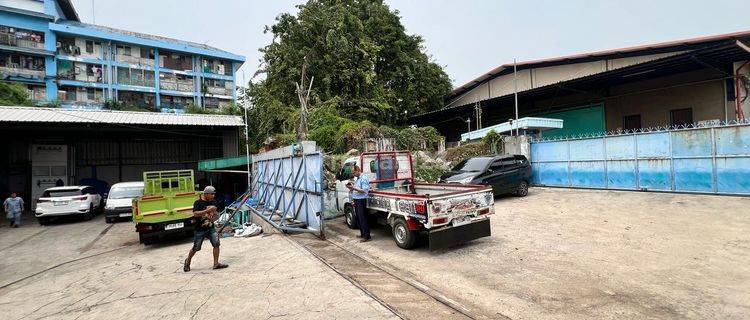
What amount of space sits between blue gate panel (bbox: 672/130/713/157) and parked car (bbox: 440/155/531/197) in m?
4.26

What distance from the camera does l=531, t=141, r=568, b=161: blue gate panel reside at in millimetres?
13837

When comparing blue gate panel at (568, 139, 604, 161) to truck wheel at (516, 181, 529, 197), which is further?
blue gate panel at (568, 139, 604, 161)

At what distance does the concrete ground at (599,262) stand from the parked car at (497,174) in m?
2.03

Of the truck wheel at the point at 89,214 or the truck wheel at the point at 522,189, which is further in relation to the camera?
the truck wheel at the point at 89,214

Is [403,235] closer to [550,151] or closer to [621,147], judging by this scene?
[621,147]

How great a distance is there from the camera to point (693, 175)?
34.0 ft

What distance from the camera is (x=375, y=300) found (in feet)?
14.2

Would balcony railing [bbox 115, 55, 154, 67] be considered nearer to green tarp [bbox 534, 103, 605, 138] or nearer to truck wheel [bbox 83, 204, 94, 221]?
truck wheel [bbox 83, 204, 94, 221]

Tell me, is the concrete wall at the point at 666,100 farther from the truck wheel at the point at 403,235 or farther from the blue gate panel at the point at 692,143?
the truck wheel at the point at 403,235

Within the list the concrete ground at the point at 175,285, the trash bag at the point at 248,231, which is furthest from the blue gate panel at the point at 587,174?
the trash bag at the point at 248,231

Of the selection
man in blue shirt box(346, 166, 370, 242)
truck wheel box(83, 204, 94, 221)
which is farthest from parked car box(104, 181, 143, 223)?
man in blue shirt box(346, 166, 370, 242)

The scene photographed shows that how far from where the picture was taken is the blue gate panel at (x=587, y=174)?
12.7 meters

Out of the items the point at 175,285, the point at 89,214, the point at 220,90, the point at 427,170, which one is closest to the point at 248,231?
the point at 175,285

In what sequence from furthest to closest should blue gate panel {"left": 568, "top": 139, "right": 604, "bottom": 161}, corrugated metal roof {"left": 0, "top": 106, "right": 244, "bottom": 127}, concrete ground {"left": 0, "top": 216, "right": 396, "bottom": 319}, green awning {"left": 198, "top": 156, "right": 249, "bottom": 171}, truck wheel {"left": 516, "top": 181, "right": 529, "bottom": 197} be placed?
green awning {"left": 198, "top": 156, "right": 249, "bottom": 171}, corrugated metal roof {"left": 0, "top": 106, "right": 244, "bottom": 127}, blue gate panel {"left": 568, "top": 139, "right": 604, "bottom": 161}, truck wheel {"left": 516, "top": 181, "right": 529, "bottom": 197}, concrete ground {"left": 0, "top": 216, "right": 396, "bottom": 319}
